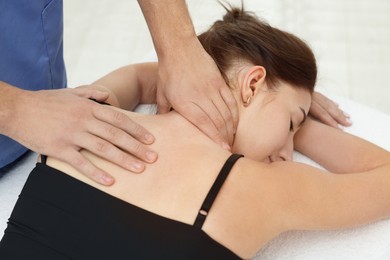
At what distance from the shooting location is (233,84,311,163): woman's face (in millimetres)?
1188

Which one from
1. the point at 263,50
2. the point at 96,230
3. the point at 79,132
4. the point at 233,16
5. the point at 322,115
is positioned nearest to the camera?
the point at 96,230

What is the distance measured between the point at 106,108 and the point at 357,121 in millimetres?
829

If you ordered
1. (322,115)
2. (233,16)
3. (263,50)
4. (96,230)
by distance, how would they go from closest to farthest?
(96,230) < (263,50) < (233,16) < (322,115)

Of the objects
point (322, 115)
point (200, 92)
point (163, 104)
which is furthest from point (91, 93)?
point (322, 115)

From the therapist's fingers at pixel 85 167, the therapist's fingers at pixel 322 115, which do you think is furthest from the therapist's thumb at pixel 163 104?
the therapist's fingers at pixel 322 115

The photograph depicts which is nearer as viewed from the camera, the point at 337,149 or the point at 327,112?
the point at 337,149

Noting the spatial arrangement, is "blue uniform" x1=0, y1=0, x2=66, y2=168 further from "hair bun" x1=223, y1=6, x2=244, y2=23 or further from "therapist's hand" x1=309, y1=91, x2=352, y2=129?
"therapist's hand" x1=309, y1=91, x2=352, y2=129

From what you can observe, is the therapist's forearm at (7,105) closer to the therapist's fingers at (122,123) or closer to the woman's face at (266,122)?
the therapist's fingers at (122,123)

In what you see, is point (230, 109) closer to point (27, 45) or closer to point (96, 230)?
point (96, 230)

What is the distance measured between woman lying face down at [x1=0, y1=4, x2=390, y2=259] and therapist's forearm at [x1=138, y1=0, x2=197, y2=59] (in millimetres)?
89

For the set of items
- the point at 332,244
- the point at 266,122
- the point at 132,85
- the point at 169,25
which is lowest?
the point at 332,244

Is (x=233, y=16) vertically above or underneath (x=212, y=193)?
above

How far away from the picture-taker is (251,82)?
1191mm

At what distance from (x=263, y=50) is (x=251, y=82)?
0.11 meters
